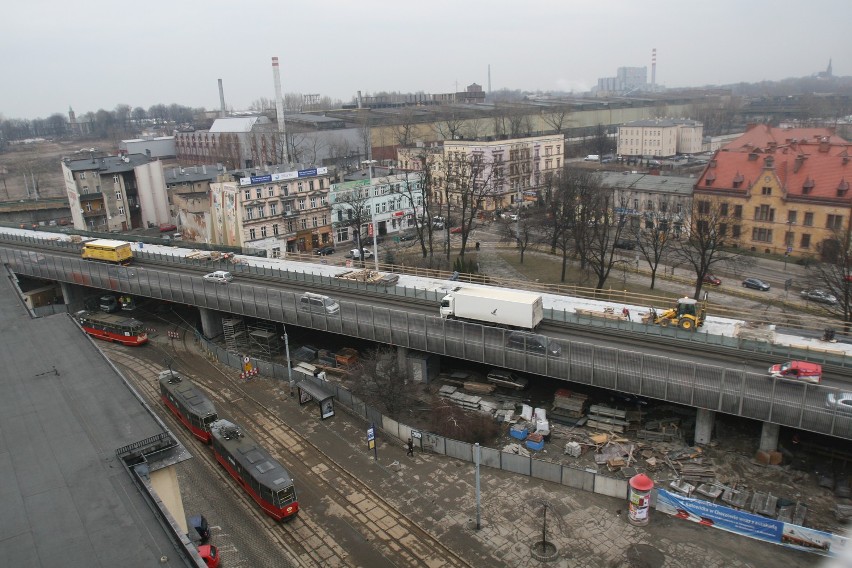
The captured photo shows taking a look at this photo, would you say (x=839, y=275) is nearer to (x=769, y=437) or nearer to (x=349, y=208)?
(x=769, y=437)

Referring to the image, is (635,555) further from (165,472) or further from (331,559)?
(165,472)

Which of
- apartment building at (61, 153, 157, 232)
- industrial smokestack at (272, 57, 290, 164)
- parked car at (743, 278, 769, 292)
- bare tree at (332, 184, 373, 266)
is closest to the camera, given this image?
parked car at (743, 278, 769, 292)

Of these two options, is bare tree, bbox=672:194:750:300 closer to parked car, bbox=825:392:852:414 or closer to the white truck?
the white truck

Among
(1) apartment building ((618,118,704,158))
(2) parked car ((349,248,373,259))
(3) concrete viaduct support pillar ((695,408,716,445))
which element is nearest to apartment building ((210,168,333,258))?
(2) parked car ((349,248,373,259))

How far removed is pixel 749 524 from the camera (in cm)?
2183

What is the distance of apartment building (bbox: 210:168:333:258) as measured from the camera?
63344 millimetres

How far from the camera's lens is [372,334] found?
1388 inches

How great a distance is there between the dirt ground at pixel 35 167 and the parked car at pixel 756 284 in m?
99.3

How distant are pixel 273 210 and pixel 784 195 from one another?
5211 cm

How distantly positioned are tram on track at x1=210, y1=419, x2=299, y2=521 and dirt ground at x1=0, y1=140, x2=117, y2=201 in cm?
8760

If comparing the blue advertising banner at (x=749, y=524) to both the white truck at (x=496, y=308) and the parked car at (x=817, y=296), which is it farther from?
the parked car at (x=817, y=296)

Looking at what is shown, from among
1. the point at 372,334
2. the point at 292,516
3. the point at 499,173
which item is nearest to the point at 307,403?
the point at 372,334

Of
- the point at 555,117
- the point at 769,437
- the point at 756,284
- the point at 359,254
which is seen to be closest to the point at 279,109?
the point at 359,254

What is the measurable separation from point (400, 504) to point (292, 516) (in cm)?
441
